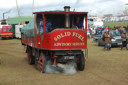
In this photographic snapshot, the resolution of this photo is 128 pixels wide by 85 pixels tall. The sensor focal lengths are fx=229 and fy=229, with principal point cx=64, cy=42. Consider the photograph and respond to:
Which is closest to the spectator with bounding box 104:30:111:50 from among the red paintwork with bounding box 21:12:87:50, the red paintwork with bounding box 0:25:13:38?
the red paintwork with bounding box 21:12:87:50

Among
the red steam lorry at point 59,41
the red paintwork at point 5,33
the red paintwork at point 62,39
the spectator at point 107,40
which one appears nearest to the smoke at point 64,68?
the red steam lorry at point 59,41

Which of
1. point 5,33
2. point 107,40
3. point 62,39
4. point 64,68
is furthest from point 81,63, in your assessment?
point 5,33

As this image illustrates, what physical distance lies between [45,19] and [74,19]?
1490 millimetres


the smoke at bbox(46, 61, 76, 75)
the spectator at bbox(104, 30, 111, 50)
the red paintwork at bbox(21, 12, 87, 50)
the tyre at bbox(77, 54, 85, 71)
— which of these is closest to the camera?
the red paintwork at bbox(21, 12, 87, 50)

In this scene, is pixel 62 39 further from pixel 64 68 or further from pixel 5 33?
pixel 5 33

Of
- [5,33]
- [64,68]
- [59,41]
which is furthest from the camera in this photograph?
[5,33]

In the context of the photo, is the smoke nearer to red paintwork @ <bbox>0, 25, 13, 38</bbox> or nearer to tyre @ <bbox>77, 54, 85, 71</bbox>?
tyre @ <bbox>77, 54, 85, 71</bbox>

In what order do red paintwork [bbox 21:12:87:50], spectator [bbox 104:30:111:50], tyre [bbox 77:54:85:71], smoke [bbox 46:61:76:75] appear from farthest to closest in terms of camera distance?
spectator [bbox 104:30:111:50], tyre [bbox 77:54:85:71], smoke [bbox 46:61:76:75], red paintwork [bbox 21:12:87:50]

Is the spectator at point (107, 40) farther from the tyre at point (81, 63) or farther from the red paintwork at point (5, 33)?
the red paintwork at point (5, 33)

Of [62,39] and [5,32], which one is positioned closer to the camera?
[62,39]

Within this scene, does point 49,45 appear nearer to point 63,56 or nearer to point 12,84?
point 63,56

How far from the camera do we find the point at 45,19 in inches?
386

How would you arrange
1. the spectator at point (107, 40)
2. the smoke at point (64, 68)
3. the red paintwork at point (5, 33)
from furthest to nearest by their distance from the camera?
the red paintwork at point (5, 33) → the spectator at point (107, 40) → the smoke at point (64, 68)

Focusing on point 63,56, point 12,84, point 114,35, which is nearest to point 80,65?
point 63,56
